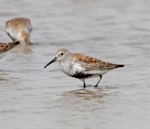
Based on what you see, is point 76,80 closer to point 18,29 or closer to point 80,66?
point 80,66

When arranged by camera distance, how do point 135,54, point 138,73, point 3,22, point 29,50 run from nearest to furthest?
point 138,73 → point 135,54 → point 29,50 → point 3,22

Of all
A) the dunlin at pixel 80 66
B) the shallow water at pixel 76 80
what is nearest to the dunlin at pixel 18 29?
the shallow water at pixel 76 80

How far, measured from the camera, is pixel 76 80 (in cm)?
1109

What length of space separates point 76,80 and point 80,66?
790mm

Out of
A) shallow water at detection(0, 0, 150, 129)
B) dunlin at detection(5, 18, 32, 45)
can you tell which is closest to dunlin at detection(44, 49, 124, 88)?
shallow water at detection(0, 0, 150, 129)

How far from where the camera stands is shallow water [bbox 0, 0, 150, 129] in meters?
8.38

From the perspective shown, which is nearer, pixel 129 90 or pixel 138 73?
pixel 129 90

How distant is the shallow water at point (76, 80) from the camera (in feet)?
27.5

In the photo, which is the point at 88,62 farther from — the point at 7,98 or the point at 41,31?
the point at 41,31

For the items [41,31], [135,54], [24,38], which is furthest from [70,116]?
[41,31]

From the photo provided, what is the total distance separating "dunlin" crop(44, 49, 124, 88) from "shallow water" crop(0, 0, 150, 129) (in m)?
0.24

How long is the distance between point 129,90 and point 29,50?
4.23 m

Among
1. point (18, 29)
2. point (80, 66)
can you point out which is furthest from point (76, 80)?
point (18, 29)

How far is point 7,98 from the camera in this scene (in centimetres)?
945
